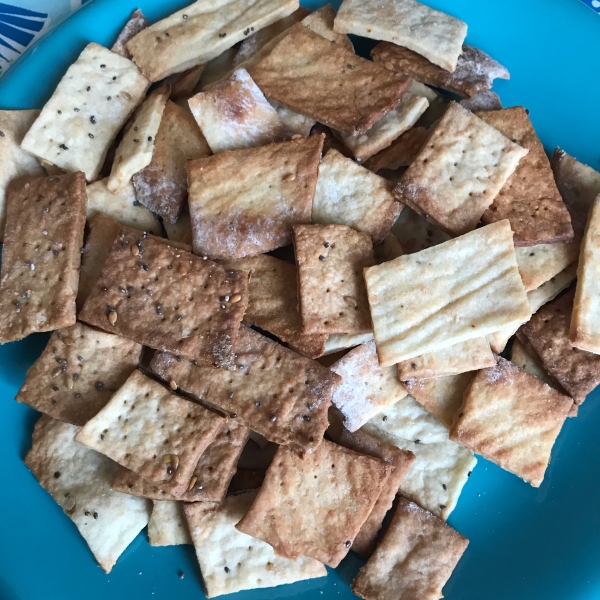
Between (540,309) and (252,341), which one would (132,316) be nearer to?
(252,341)

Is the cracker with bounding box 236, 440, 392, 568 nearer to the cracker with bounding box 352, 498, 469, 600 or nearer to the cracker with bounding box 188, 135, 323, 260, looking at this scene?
the cracker with bounding box 352, 498, 469, 600

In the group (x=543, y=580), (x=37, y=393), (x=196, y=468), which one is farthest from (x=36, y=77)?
(x=543, y=580)

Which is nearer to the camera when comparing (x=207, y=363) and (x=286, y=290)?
(x=207, y=363)

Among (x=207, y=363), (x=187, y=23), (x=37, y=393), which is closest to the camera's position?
(x=207, y=363)

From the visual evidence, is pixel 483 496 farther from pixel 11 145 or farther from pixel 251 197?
pixel 11 145

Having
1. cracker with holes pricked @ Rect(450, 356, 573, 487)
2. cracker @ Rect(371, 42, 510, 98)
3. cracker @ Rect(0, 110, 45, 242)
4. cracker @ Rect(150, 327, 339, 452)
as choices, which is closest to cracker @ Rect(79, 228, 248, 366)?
cracker @ Rect(150, 327, 339, 452)

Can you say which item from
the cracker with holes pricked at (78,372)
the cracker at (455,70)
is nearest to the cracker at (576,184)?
the cracker at (455,70)
